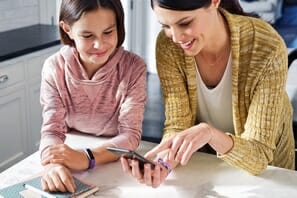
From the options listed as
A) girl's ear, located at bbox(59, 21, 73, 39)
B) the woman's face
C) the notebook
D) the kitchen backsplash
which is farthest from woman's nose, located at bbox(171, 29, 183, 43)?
the kitchen backsplash

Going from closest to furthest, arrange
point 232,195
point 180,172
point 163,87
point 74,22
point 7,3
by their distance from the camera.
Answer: point 232,195
point 180,172
point 74,22
point 163,87
point 7,3

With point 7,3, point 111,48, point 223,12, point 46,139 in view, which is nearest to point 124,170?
point 46,139

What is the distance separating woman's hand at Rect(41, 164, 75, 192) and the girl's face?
1.20 feet

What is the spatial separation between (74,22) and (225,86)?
1.64 feet

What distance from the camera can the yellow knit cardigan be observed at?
4.00 feet

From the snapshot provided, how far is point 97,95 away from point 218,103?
1.28 feet

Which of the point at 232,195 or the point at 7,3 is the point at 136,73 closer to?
the point at 232,195

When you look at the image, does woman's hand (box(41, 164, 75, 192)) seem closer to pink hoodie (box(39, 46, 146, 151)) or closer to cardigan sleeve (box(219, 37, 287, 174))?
pink hoodie (box(39, 46, 146, 151))

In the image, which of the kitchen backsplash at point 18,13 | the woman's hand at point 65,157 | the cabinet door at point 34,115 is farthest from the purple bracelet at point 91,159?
the kitchen backsplash at point 18,13

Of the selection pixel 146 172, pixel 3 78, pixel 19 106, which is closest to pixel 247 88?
pixel 146 172

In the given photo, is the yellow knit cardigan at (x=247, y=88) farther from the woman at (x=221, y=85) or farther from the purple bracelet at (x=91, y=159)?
the purple bracelet at (x=91, y=159)

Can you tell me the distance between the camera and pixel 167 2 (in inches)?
44.7

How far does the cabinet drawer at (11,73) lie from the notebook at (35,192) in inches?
57.5

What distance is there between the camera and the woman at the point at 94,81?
1.25m
